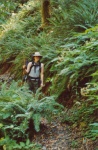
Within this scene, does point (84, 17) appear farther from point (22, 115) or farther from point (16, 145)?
point (16, 145)

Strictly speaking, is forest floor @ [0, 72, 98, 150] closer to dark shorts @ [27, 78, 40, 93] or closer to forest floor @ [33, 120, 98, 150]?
forest floor @ [33, 120, 98, 150]

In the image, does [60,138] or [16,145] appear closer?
[16,145]

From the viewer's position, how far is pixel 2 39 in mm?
14047

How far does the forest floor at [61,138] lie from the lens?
495 centimetres

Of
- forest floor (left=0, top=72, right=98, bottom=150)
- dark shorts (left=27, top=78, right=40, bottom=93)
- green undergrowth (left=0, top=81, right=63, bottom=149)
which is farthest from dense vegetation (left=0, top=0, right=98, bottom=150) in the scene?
dark shorts (left=27, top=78, right=40, bottom=93)

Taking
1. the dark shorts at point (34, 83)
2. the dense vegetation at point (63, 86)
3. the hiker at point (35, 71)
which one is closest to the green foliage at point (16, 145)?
the dense vegetation at point (63, 86)

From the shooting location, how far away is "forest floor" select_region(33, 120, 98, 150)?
16.2 feet

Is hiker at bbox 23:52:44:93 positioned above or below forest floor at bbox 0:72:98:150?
above

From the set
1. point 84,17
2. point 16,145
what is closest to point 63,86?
point 16,145

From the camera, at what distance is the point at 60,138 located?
18.1ft

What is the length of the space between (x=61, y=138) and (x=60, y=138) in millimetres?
20

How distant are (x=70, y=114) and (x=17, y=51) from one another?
582cm

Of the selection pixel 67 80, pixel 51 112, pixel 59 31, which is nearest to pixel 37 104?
pixel 51 112

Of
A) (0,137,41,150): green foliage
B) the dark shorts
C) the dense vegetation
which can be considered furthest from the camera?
the dark shorts
